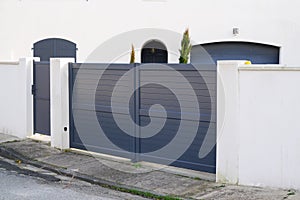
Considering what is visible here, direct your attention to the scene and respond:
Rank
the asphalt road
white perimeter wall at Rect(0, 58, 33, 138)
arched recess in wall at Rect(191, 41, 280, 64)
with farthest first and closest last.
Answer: arched recess in wall at Rect(191, 41, 280, 64), white perimeter wall at Rect(0, 58, 33, 138), the asphalt road

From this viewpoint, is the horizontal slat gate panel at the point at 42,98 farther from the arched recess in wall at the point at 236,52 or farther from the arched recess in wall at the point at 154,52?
the arched recess in wall at the point at 236,52

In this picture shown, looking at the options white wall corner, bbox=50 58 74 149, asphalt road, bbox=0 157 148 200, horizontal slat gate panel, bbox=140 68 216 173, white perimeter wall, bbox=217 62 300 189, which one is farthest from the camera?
white wall corner, bbox=50 58 74 149

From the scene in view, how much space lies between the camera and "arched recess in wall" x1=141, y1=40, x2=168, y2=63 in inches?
587

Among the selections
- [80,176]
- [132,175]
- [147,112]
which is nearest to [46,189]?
[80,176]

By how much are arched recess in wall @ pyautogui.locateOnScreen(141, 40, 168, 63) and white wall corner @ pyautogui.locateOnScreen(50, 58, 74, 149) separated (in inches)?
200

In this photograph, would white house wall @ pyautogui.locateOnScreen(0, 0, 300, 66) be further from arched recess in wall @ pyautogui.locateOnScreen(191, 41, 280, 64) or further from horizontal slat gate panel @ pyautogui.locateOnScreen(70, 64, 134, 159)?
horizontal slat gate panel @ pyautogui.locateOnScreen(70, 64, 134, 159)

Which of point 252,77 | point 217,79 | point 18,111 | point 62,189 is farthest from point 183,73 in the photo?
point 18,111

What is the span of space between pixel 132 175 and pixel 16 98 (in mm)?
4684

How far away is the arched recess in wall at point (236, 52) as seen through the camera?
1450cm

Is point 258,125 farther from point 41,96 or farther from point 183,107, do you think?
point 41,96

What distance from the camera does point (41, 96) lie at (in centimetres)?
1115

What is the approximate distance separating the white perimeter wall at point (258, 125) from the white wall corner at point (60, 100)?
3801 mm

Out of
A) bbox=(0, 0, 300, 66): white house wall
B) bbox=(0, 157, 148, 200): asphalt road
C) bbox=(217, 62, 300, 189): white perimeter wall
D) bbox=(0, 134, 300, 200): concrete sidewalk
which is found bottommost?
Answer: bbox=(0, 157, 148, 200): asphalt road

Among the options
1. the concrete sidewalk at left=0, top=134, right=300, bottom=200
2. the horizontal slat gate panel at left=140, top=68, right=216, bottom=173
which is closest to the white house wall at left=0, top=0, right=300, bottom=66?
the concrete sidewalk at left=0, top=134, right=300, bottom=200
